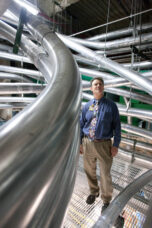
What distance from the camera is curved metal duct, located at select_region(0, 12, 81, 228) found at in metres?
0.21

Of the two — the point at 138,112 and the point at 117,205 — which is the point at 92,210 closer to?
the point at 117,205

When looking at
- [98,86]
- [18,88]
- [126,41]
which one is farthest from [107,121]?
[18,88]

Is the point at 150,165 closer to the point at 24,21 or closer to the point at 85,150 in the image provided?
the point at 85,150

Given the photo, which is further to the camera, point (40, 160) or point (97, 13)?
point (97, 13)

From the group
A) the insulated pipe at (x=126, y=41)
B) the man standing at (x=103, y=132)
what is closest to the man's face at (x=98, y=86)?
the man standing at (x=103, y=132)

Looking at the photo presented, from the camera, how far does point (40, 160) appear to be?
245 mm

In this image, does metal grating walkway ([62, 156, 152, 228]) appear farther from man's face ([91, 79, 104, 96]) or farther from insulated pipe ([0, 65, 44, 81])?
insulated pipe ([0, 65, 44, 81])

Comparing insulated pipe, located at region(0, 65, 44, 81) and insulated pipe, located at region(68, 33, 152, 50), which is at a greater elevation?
insulated pipe, located at region(68, 33, 152, 50)

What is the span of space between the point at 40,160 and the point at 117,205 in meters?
0.75

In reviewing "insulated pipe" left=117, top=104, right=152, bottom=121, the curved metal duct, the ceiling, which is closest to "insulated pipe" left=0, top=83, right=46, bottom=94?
the ceiling

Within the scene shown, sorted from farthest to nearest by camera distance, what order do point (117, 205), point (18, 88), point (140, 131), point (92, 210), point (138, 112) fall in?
point (18, 88) < point (140, 131) < point (138, 112) < point (92, 210) < point (117, 205)

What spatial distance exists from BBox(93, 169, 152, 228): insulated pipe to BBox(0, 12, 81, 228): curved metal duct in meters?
0.48

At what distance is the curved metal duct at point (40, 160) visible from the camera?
0.21 m

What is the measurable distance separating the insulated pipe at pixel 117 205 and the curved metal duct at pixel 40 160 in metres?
0.48
